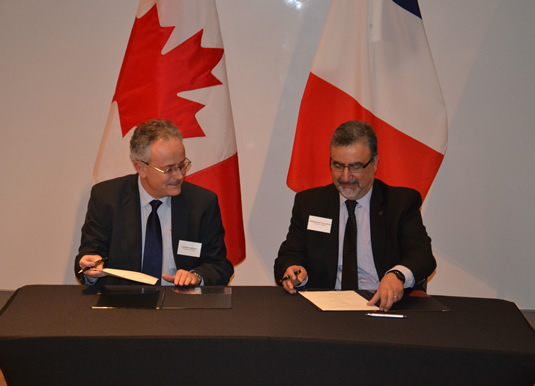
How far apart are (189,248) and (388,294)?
1.06 metres

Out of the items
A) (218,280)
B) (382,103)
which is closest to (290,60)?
(382,103)

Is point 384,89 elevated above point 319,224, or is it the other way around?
point 384,89

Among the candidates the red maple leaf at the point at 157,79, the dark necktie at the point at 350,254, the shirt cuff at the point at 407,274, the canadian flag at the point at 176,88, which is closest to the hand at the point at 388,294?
the shirt cuff at the point at 407,274

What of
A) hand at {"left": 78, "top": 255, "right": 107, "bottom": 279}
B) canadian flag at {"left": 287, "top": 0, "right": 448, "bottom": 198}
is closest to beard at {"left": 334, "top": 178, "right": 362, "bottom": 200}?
canadian flag at {"left": 287, "top": 0, "right": 448, "bottom": 198}

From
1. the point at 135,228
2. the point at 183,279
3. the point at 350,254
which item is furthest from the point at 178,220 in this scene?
the point at 350,254

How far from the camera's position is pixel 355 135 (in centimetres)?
263

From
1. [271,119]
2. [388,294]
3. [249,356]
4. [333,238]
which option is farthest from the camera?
[271,119]

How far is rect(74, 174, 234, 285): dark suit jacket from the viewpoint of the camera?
2.58 m

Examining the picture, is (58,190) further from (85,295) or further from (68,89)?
(85,295)

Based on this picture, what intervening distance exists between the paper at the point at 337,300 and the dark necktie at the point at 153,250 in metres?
0.80

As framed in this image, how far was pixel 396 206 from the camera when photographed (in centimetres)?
270

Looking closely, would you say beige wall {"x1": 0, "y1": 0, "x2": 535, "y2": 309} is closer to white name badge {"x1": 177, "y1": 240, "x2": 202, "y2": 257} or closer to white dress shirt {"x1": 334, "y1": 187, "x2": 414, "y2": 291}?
white dress shirt {"x1": 334, "y1": 187, "x2": 414, "y2": 291}

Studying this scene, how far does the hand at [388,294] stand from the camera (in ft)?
6.74

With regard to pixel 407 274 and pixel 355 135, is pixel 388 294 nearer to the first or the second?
pixel 407 274
